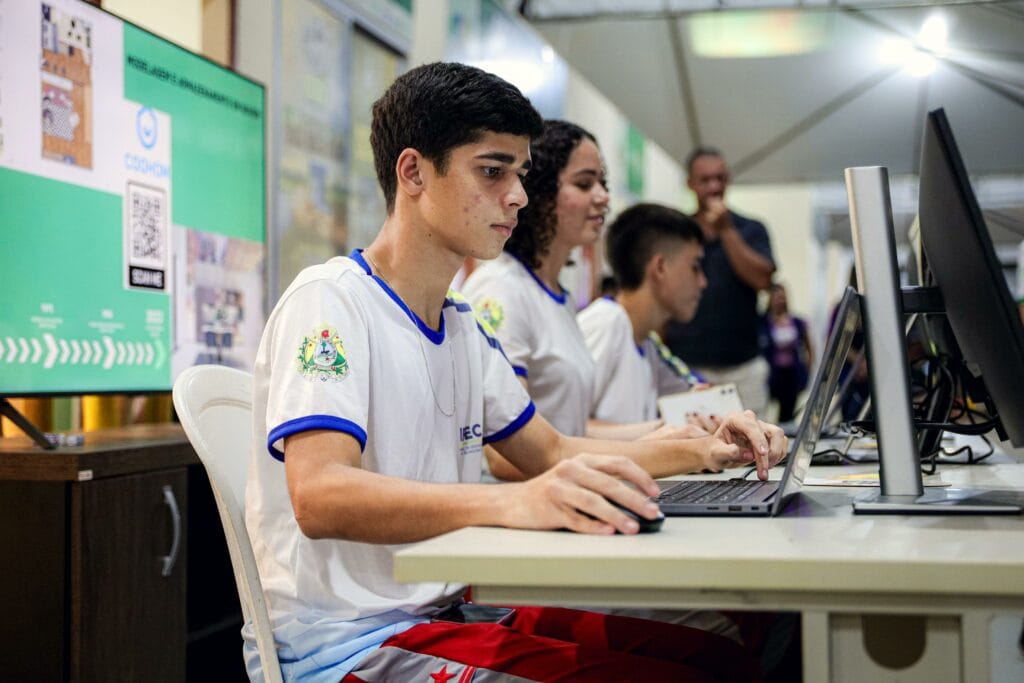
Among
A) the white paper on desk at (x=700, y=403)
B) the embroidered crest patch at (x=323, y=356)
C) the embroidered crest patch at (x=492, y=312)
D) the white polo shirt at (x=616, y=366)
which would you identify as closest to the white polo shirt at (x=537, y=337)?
the embroidered crest patch at (x=492, y=312)

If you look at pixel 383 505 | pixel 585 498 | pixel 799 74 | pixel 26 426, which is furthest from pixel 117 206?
pixel 799 74

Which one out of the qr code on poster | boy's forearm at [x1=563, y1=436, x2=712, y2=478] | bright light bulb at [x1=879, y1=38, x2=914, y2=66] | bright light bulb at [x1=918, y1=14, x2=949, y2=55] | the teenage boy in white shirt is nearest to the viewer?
the teenage boy in white shirt

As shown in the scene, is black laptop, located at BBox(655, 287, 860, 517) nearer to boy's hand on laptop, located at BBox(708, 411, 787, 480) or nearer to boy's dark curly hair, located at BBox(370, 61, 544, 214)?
boy's hand on laptop, located at BBox(708, 411, 787, 480)

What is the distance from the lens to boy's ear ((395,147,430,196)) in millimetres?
1431

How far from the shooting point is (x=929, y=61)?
506 centimetres

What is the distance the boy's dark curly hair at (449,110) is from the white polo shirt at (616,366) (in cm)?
141

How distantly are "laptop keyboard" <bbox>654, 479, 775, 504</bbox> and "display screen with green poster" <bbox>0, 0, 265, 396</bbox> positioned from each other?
1310mm

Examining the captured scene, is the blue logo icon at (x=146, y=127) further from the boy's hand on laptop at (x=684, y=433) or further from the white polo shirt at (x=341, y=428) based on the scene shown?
the boy's hand on laptop at (x=684, y=433)

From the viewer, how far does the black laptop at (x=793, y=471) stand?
1.07 m

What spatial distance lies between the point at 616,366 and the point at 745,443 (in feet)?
4.33

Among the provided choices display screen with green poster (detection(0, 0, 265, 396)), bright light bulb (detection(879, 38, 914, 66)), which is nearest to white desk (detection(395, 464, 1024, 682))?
display screen with green poster (detection(0, 0, 265, 396))

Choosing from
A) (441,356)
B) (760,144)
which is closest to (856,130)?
(760,144)

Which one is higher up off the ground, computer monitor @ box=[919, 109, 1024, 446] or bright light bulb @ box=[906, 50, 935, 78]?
bright light bulb @ box=[906, 50, 935, 78]

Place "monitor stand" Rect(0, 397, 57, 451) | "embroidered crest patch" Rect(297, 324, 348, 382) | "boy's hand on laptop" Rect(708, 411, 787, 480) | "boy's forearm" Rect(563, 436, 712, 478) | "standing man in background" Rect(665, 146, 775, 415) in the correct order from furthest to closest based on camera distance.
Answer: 1. "standing man in background" Rect(665, 146, 775, 415)
2. "monitor stand" Rect(0, 397, 57, 451)
3. "boy's forearm" Rect(563, 436, 712, 478)
4. "boy's hand on laptop" Rect(708, 411, 787, 480)
5. "embroidered crest patch" Rect(297, 324, 348, 382)
